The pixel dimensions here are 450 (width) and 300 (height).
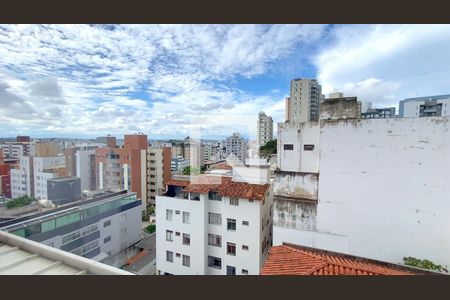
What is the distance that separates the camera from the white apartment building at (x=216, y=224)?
17.3 feet

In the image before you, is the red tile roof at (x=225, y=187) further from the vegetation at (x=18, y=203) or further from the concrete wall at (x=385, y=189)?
the vegetation at (x=18, y=203)

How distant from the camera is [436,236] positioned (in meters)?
3.67

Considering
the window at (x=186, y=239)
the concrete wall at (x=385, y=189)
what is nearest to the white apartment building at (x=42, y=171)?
the window at (x=186, y=239)

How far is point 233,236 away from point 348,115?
3.57 m

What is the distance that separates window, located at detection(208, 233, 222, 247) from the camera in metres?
5.64

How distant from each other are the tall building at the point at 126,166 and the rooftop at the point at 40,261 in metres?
12.0

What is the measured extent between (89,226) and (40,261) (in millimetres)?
7115

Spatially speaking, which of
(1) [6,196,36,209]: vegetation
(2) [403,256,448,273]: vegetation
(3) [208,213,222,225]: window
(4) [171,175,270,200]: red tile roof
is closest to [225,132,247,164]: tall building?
(4) [171,175,270,200]: red tile roof

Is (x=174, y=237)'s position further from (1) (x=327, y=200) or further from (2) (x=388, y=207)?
(2) (x=388, y=207)

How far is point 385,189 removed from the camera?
3900mm

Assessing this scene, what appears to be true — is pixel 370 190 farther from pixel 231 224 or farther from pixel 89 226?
pixel 89 226

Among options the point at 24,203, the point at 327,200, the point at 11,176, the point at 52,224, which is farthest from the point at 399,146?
the point at 11,176

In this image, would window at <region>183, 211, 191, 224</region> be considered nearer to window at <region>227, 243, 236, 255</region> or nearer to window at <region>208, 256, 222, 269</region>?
window at <region>208, 256, 222, 269</region>

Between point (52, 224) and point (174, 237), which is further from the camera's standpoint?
point (52, 224)
